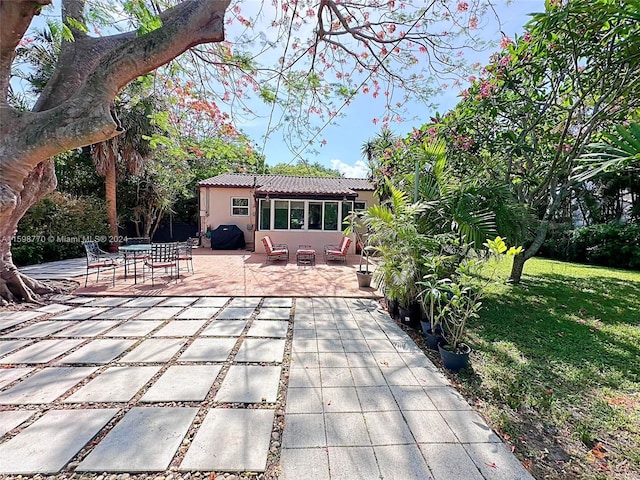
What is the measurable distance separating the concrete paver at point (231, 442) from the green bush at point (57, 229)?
1154 cm

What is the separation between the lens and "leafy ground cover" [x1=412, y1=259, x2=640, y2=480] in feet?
7.73

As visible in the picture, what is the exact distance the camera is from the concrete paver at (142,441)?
2.05m

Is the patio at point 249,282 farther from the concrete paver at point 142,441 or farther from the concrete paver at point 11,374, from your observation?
the concrete paver at point 142,441

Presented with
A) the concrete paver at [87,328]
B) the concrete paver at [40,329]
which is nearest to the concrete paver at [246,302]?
the concrete paver at [87,328]

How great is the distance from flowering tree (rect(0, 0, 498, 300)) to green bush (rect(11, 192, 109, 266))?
17.6ft

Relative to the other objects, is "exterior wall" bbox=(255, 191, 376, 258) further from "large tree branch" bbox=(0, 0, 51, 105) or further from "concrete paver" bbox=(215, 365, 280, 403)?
"concrete paver" bbox=(215, 365, 280, 403)

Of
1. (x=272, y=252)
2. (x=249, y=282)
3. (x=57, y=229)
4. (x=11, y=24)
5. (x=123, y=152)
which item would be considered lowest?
(x=249, y=282)

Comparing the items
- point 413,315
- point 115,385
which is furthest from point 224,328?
point 413,315

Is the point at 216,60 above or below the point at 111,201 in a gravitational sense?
above

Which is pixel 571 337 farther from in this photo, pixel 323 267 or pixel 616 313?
pixel 323 267

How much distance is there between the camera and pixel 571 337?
480 centimetres

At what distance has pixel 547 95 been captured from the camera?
583 centimetres

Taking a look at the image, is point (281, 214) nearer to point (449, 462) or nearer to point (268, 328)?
point (268, 328)

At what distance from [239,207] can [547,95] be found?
44.2 feet
